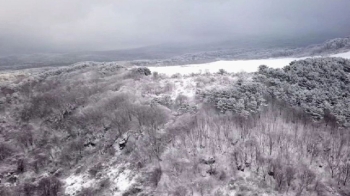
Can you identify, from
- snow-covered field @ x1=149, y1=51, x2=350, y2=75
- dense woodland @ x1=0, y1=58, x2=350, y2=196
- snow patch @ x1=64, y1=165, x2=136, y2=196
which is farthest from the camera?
snow-covered field @ x1=149, y1=51, x2=350, y2=75

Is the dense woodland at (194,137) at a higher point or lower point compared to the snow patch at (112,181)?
higher

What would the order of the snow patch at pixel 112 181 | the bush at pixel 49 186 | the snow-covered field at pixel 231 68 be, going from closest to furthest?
the snow patch at pixel 112 181
the bush at pixel 49 186
the snow-covered field at pixel 231 68

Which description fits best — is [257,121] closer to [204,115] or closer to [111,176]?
[204,115]

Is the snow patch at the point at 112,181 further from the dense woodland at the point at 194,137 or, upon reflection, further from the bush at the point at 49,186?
the bush at the point at 49,186

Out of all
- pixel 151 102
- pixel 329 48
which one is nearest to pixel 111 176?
pixel 151 102

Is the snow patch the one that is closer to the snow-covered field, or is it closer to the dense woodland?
the dense woodland

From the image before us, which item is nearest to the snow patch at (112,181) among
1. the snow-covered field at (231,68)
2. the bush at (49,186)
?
the bush at (49,186)

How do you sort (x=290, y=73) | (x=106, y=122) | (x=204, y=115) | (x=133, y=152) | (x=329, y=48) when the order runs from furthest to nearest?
(x=329, y=48) → (x=290, y=73) → (x=106, y=122) → (x=204, y=115) → (x=133, y=152)

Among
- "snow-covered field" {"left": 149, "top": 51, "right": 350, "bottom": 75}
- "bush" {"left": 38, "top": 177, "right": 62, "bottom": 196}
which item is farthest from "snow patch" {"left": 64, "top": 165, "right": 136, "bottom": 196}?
"snow-covered field" {"left": 149, "top": 51, "right": 350, "bottom": 75}

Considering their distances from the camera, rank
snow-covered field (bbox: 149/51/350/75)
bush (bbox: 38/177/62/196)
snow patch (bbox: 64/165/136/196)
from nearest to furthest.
Result: snow patch (bbox: 64/165/136/196) → bush (bbox: 38/177/62/196) → snow-covered field (bbox: 149/51/350/75)
